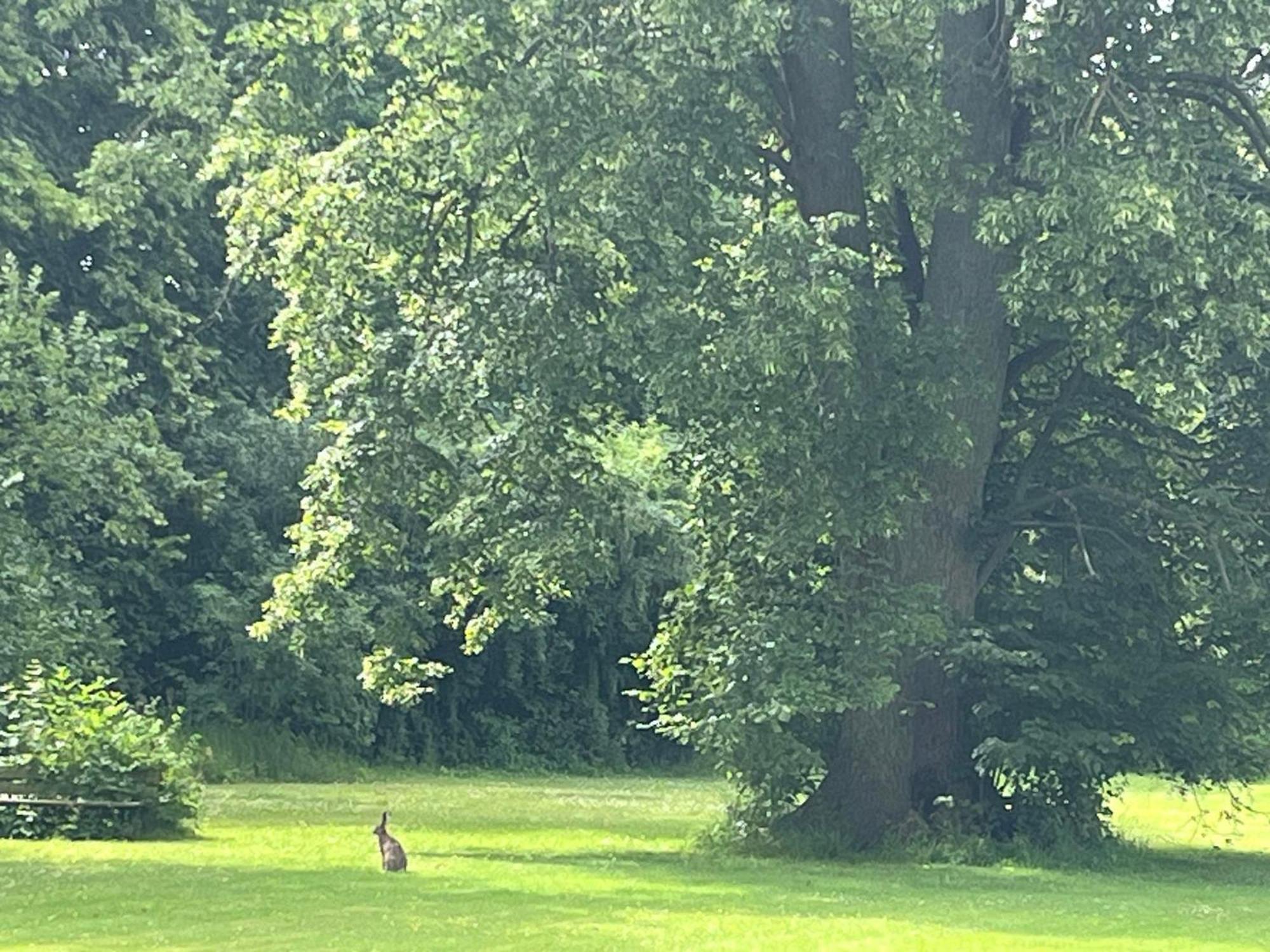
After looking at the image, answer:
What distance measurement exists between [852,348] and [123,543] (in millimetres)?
19754

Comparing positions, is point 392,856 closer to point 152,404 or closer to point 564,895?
point 564,895

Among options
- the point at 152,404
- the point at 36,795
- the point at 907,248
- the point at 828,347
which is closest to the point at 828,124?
the point at 907,248

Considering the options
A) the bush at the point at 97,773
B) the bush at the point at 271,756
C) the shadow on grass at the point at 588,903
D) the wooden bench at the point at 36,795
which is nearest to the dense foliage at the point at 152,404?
the bush at the point at 271,756

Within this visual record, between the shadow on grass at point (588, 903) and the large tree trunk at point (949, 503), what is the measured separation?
4.86ft

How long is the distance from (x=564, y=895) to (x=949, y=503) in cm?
795

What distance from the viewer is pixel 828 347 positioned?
21766 mm

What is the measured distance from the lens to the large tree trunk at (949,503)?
24422mm

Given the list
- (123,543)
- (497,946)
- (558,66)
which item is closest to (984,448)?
(558,66)

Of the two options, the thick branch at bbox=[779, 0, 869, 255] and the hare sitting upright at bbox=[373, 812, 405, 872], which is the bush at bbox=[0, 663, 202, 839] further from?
the thick branch at bbox=[779, 0, 869, 255]

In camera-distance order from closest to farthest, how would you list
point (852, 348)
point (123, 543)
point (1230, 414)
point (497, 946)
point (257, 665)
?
point (497, 946)
point (852, 348)
point (1230, 414)
point (123, 543)
point (257, 665)

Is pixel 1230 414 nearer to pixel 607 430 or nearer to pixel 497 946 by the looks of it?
pixel 607 430

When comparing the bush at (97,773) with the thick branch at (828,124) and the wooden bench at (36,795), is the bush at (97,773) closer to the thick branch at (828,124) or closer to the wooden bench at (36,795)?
the wooden bench at (36,795)

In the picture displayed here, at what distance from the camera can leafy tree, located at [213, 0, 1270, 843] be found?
22.8 meters

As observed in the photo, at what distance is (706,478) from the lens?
25125 millimetres
